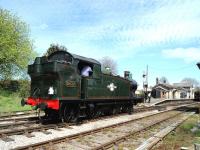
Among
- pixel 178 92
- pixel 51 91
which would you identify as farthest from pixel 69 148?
pixel 178 92

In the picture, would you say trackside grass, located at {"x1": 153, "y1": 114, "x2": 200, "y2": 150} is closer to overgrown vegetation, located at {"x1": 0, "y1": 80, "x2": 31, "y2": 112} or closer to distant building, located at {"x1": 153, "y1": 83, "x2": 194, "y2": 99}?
overgrown vegetation, located at {"x1": 0, "y1": 80, "x2": 31, "y2": 112}

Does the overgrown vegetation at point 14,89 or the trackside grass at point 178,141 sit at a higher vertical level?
the overgrown vegetation at point 14,89

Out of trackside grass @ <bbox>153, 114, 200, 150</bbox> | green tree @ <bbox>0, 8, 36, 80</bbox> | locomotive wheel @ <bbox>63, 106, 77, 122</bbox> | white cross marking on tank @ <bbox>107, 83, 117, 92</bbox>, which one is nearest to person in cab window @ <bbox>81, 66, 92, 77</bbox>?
locomotive wheel @ <bbox>63, 106, 77, 122</bbox>

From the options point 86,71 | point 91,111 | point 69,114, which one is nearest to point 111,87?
point 91,111

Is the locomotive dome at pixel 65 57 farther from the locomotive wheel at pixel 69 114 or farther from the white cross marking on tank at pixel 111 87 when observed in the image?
the white cross marking on tank at pixel 111 87

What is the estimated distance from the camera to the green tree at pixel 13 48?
3152 centimetres

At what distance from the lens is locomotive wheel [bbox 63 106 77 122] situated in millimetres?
14992

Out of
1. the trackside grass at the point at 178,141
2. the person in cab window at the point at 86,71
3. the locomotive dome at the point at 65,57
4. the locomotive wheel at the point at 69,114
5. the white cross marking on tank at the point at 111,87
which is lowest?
the trackside grass at the point at 178,141

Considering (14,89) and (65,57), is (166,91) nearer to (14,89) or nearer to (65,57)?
(14,89)

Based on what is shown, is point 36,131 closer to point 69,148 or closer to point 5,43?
Result: point 69,148

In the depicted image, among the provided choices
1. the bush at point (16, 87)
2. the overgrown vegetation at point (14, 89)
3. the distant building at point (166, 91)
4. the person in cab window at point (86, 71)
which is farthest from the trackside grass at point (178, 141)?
the distant building at point (166, 91)

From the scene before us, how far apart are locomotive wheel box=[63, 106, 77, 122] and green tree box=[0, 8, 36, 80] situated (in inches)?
710

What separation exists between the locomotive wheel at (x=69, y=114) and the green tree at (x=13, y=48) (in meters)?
18.0

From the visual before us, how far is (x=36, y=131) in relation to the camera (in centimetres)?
1251
